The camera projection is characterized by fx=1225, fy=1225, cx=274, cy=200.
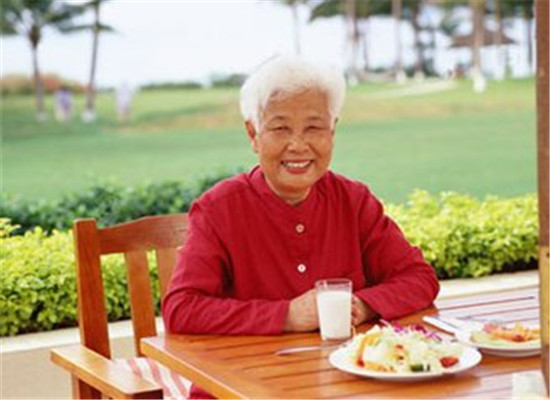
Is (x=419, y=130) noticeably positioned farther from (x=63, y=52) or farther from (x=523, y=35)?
(x=63, y=52)

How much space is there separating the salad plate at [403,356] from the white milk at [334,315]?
172 mm

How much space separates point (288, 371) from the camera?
6.82 feet

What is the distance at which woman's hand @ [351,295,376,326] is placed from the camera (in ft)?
7.96

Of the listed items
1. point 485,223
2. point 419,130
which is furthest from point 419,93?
point 485,223

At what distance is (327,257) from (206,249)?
26 centimetres

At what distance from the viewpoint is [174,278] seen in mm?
2496

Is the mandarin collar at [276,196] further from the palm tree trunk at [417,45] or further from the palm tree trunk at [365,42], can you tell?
the palm tree trunk at [417,45]

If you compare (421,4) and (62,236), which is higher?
(421,4)

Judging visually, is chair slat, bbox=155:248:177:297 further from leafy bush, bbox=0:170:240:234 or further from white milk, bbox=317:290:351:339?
leafy bush, bbox=0:170:240:234

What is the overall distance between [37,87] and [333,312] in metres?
12.4

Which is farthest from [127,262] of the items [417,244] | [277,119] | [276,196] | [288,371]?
[417,244]

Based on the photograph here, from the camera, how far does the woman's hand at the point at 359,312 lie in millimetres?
2426

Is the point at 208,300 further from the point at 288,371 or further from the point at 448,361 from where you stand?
the point at 448,361

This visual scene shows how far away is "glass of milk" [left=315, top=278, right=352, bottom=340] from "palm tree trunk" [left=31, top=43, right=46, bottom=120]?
38.4ft
